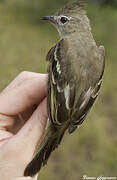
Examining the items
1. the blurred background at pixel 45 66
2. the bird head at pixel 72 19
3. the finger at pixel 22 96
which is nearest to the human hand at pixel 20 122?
the finger at pixel 22 96

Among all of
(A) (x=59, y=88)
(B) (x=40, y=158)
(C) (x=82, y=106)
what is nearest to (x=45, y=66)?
(A) (x=59, y=88)

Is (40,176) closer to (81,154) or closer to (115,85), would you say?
(81,154)

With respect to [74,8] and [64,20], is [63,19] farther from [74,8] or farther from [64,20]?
[74,8]

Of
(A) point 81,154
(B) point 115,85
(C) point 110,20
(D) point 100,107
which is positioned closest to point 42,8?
(C) point 110,20

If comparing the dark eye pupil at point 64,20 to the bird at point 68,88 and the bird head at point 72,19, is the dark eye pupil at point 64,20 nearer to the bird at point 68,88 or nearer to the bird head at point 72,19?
the bird head at point 72,19

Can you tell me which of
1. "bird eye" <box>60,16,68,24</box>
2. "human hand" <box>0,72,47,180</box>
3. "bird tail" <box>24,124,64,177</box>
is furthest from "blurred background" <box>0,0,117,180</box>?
"bird eye" <box>60,16,68,24</box>

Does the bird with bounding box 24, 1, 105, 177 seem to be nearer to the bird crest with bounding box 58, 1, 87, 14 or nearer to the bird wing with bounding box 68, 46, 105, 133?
the bird wing with bounding box 68, 46, 105, 133
